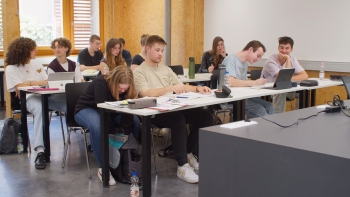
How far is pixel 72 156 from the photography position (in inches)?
175

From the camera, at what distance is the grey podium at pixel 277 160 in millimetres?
1743

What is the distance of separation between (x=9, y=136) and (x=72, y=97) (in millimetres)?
1005

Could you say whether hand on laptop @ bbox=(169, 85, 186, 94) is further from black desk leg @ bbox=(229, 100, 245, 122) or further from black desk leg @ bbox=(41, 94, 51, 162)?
black desk leg @ bbox=(41, 94, 51, 162)

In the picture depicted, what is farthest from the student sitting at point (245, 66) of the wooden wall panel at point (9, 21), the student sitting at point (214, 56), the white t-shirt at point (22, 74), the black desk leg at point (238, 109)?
the wooden wall panel at point (9, 21)

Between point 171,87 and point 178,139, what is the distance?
1.67 feet

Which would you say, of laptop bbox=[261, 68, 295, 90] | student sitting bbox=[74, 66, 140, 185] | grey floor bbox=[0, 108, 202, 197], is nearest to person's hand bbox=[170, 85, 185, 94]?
student sitting bbox=[74, 66, 140, 185]

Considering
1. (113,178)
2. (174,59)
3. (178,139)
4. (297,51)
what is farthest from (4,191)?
(174,59)

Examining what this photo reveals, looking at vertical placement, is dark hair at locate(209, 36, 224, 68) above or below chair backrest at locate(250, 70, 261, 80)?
above

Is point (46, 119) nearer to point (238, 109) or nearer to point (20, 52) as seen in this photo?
point (20, 52)

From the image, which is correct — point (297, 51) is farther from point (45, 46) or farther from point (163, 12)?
point (45, 46)

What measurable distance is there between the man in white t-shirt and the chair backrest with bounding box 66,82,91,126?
2.19 metres

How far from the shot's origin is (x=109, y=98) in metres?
3.58

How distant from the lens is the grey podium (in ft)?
5.72

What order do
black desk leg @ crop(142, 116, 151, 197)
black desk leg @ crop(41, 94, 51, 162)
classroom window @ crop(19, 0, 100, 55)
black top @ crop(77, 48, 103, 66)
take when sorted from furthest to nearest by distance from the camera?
classroom window @ crop(19, 0, 100, 55) → black top @ crop(77, 48, 103, 66) → black desk leg @ crop(41, 94, 51, 162) → black desk leg @ crop(142, 116, 151, 197)
